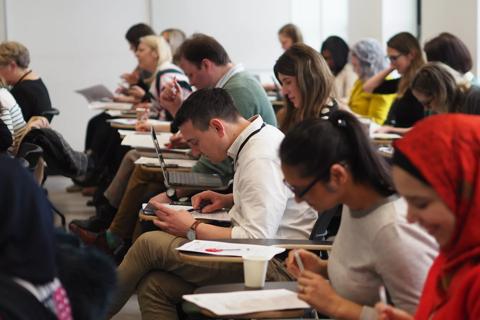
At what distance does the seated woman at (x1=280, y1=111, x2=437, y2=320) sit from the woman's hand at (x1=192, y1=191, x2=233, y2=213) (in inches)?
55.1

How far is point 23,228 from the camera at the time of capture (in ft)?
6.13

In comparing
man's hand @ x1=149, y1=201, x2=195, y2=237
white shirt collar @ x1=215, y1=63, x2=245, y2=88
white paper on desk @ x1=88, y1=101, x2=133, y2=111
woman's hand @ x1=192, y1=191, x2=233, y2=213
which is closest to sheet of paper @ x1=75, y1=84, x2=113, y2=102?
→ white paper on desk @ x1=88, y1=101, x2=133, y2=111

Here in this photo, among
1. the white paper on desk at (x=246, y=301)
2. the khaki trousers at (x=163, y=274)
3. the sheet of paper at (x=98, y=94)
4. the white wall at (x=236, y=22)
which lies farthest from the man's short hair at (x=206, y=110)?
the white wall at (x=236, y=22)

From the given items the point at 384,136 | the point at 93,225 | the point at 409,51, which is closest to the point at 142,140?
the point at 93,225

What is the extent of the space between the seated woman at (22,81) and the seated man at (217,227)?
11.1ft

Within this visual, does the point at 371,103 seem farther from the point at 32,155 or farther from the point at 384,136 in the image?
the point at 32,155

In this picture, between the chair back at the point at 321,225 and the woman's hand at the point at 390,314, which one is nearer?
the woman's hand at the point at 390,314

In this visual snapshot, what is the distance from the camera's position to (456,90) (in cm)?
485

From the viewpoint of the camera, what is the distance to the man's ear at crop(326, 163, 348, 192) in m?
2.36

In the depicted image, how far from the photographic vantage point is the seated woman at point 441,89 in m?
4.78

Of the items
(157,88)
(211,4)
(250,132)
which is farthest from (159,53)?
(250,132)

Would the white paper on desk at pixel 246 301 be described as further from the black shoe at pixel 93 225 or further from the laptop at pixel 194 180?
the black shoe at pixel 93 225

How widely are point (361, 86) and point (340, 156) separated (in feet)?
17.7

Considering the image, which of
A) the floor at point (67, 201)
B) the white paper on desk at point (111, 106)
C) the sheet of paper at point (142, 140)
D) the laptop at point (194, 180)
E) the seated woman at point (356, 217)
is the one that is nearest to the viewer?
the seated woman at point (356, 217)
